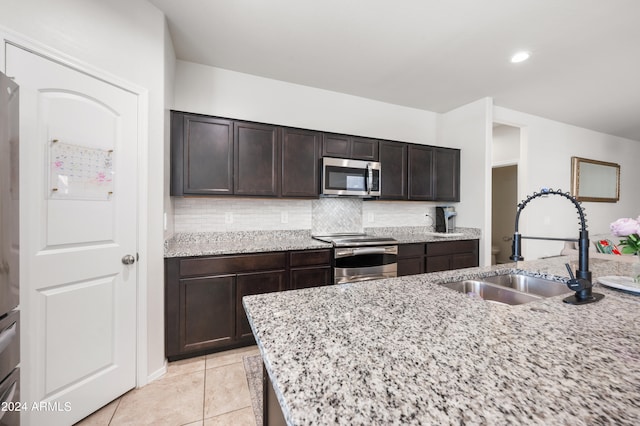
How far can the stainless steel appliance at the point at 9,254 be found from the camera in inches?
41.8

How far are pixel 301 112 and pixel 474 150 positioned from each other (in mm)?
2378

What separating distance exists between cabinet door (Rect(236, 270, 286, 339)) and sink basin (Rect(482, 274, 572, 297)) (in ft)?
5.35

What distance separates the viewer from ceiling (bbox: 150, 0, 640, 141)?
1979mm

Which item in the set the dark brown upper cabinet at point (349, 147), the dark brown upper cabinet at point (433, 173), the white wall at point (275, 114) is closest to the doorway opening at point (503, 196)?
the dark brown upper cabinet at point (433, 173)

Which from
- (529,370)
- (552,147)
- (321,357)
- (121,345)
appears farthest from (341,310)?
(552,147)

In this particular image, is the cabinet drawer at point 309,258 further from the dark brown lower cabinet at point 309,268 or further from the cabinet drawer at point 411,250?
the cabinet drawer at point 411,250

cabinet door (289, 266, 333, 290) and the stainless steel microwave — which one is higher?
the stainless steel microwave

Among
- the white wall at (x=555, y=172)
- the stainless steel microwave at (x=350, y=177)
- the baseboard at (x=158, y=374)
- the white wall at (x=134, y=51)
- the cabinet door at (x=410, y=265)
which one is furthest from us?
the white wall at (x=555, y=172)

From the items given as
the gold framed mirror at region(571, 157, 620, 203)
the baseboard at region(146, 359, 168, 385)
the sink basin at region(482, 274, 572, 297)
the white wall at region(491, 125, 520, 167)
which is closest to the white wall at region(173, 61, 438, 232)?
the baseboard at region(146, 359, 168, 385)

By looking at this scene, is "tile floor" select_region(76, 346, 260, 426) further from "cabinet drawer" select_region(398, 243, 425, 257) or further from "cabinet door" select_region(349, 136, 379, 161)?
"cabinet door" select_region(349, 136, 379, 161)

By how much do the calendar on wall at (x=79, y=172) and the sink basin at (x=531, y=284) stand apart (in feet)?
7.67

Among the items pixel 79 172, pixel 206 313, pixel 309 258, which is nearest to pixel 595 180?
pixel 309 258

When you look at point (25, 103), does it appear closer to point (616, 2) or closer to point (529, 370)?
point (529, 370)

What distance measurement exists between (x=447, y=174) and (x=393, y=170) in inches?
36.7
